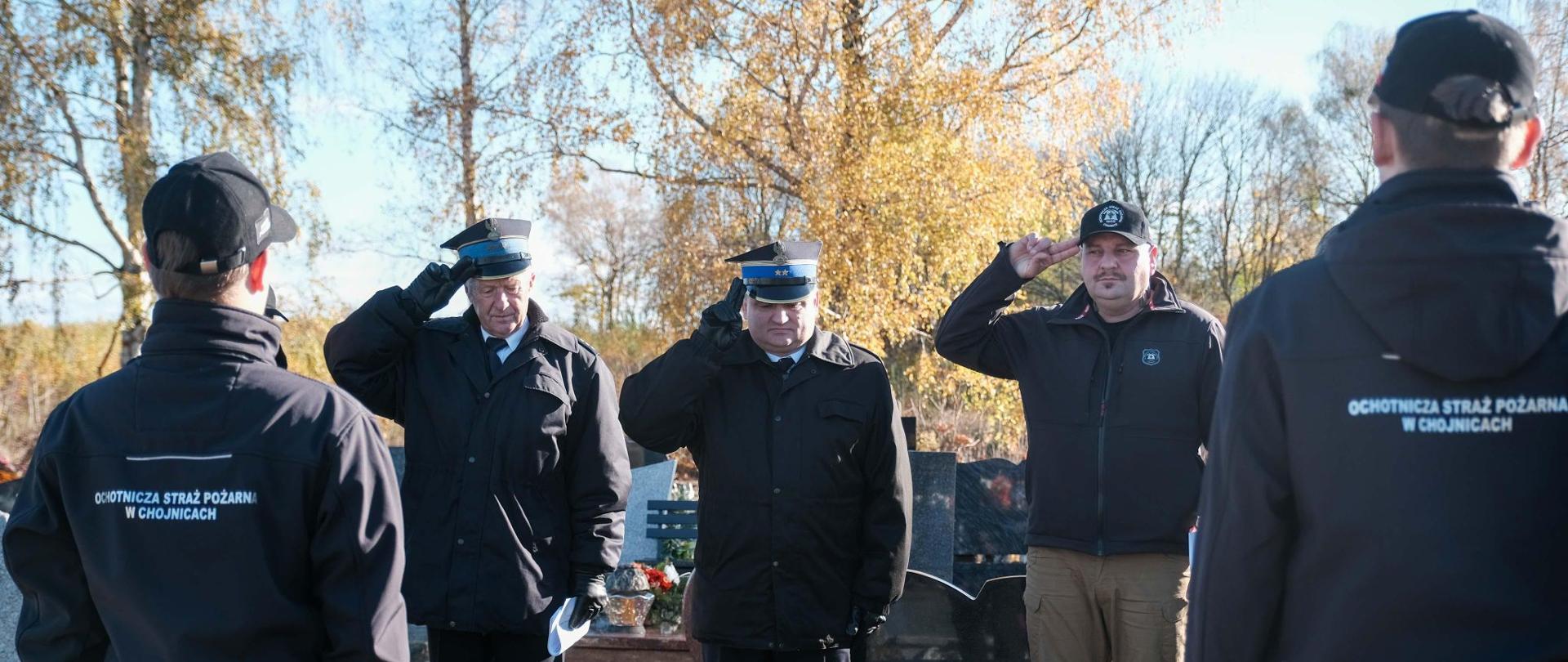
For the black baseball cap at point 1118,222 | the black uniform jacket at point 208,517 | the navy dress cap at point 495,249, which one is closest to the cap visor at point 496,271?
the navy dress cap at point 495,249

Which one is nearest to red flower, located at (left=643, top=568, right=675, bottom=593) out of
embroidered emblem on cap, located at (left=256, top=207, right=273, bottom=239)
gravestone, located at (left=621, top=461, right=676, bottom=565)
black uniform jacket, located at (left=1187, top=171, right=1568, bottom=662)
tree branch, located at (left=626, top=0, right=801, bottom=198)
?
gravestone, located at (left=621, top=461, right=676, bottom=565)

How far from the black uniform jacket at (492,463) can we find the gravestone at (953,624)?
1.99 meters

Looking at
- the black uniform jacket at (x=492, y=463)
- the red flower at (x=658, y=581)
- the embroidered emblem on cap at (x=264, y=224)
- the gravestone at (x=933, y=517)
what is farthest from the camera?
the gravestone at (x=933, y=517)

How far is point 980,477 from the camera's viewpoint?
7.84m

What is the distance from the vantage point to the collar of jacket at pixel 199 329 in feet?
7.70

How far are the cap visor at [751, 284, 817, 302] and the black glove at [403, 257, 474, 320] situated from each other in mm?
928

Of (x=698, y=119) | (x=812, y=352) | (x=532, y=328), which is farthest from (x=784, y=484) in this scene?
(x=698, y=119)

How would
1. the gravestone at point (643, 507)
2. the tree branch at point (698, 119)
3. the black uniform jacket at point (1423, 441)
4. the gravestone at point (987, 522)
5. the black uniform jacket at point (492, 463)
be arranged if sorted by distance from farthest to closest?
the tree branch at point (698, 119)
the gravestone at point (643, 507)
the gravestone at point (987, 522)
the black uniform jacket at point (492, 463)
the black uniform jacket at point (1423, 441)

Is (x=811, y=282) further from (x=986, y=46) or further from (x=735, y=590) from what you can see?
(x=986, y=46)

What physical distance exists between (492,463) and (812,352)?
108 centimetres

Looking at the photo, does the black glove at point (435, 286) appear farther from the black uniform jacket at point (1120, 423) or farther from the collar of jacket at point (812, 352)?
the black uniform jacket at point (1120, 423)

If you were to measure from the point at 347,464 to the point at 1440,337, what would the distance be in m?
1.86

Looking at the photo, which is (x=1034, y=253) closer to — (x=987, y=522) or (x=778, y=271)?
(x=778, y=271)

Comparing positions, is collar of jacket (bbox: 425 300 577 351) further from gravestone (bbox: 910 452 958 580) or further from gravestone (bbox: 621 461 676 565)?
gravestone (bbox: 621 461 676 565)
